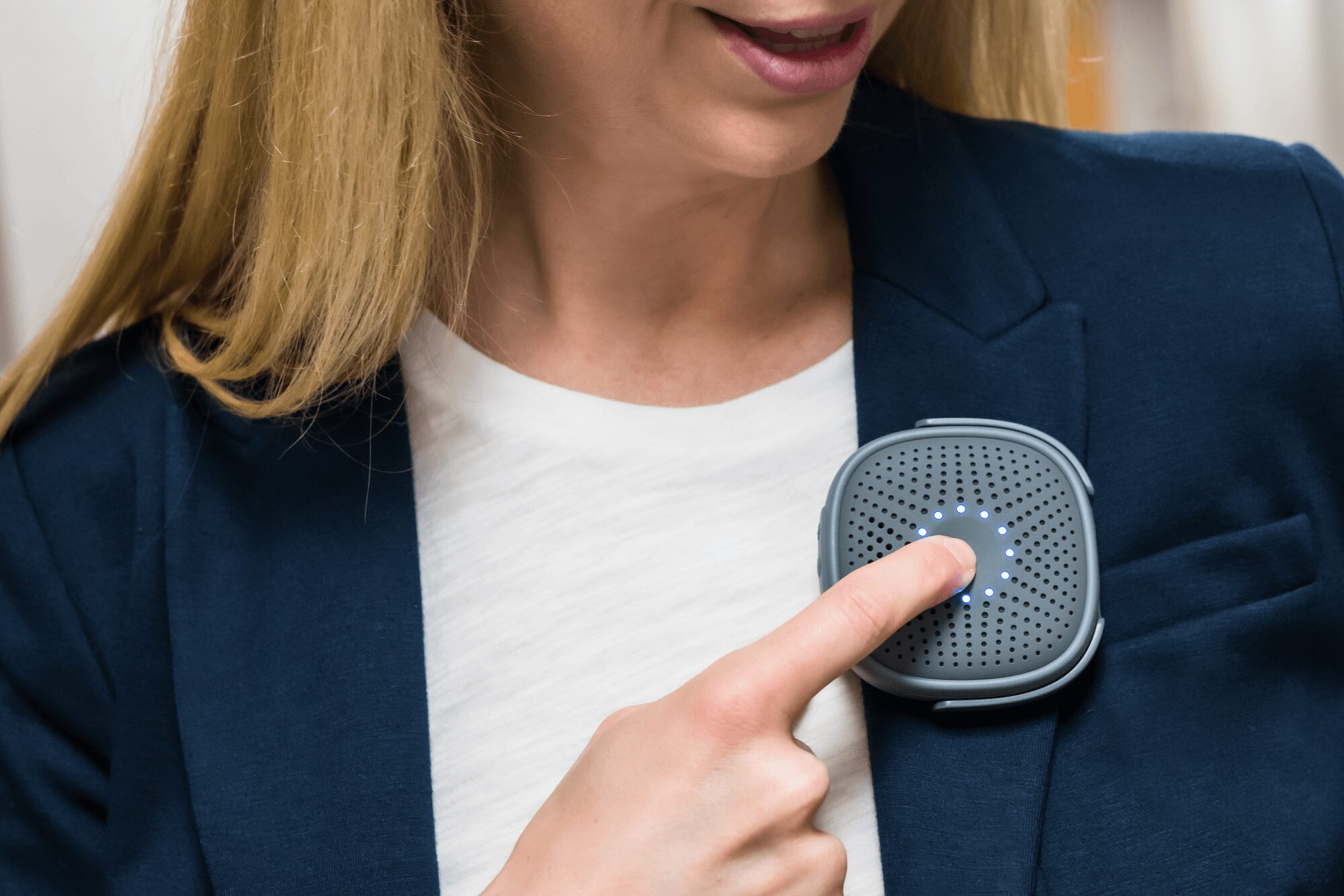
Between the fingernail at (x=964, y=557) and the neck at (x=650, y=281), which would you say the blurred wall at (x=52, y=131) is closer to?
the neck at (x=650, y=281)

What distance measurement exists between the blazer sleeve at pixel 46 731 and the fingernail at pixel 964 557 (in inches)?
22.3

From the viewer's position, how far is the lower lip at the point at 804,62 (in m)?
0.70

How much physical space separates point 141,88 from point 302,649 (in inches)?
24.8

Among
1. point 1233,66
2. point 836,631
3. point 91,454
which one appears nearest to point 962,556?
point 836,631

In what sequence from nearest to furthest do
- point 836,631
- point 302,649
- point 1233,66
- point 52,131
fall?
point 836,631
point 302,649
point 52,131
point 1233,66

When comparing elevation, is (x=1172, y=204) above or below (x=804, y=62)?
below

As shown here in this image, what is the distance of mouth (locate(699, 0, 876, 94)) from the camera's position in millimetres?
691

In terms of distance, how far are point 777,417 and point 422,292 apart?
0.88ft

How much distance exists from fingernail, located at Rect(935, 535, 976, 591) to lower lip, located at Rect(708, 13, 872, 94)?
0.28 meters

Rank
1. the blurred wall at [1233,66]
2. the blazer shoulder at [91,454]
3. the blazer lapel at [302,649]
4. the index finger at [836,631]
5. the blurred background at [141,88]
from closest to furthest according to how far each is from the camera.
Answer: the index finger at [836,631] < the blazer lapel at [302,649] < the blazer shoulder at [91,454] < the blurred background at [141,88] < the blurred wall at [1233,66]

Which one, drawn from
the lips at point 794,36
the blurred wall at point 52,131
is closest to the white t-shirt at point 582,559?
the lips at point 794,36

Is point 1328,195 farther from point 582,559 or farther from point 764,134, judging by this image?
point 582,559

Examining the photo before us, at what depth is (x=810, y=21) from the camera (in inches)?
26.8

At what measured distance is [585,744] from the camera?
77 cm
